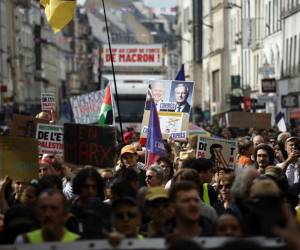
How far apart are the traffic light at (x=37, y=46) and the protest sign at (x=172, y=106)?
10519 cm

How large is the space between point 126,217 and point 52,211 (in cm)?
57

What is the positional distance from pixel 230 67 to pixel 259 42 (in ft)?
52.9

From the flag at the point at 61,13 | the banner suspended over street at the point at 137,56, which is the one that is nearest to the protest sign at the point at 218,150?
the flag at the point at 61,13

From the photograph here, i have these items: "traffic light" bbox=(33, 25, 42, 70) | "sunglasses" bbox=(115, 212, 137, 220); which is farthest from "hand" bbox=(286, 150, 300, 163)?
"traffic light" bbox=(33, 25, 42, 70)

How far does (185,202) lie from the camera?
8.84m

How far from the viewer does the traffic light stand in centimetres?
12644

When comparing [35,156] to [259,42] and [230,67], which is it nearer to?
[259,42]

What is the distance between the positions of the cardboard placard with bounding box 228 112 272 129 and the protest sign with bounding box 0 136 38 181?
48.1 ft

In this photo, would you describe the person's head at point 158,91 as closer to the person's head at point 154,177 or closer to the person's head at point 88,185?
the person's head at point 154,177

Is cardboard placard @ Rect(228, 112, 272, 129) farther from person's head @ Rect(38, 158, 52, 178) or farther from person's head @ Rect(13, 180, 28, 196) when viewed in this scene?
person's head @ Rect(13, 180, 28, 196)

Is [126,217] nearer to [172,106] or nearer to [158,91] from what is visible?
[172,106]

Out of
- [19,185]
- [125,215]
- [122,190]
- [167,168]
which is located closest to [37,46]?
[167,168]

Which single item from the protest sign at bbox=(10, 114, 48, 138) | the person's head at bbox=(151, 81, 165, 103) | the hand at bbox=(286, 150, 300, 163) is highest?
the person's head at bbox=(151, 81, 165, 103)

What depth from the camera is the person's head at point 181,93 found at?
69.7ft
